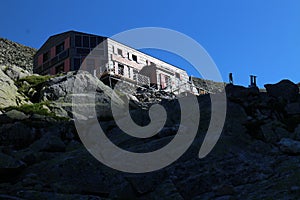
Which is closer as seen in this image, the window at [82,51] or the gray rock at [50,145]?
the gray rock at [50,145]

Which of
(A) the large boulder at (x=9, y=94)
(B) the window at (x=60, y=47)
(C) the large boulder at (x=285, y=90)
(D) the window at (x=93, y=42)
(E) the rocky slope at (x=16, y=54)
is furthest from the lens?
(E) the rocky slope at (x=16, y=54)

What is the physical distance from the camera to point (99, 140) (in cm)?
1661

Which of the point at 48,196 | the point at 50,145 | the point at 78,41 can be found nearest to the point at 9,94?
the point at 50,145

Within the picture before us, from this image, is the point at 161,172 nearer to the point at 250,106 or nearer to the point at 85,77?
the point at 250,106

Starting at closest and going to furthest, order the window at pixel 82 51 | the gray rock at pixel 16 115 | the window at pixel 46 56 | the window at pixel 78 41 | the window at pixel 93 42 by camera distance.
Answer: the gray rock at pixel 16 115 → the window at pixel 82 51 → the window at pixel 78 41 → the window at pixel 93 42 → the window at pixel 46 56

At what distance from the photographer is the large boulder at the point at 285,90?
19.9m

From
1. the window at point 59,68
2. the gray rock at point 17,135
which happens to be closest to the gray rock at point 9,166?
the gray rock at point 17,135

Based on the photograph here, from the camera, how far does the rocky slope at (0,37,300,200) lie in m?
11.5

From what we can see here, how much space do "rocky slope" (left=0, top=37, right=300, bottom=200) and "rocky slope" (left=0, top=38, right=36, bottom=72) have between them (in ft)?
203

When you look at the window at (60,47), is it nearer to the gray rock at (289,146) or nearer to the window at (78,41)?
the window at (78,41)

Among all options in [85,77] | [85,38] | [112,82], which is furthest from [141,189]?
[85,38]

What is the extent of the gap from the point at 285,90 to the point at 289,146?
694 centimetres

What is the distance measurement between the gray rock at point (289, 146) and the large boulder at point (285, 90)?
18.5 feet

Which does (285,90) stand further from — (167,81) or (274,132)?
(167,81)
